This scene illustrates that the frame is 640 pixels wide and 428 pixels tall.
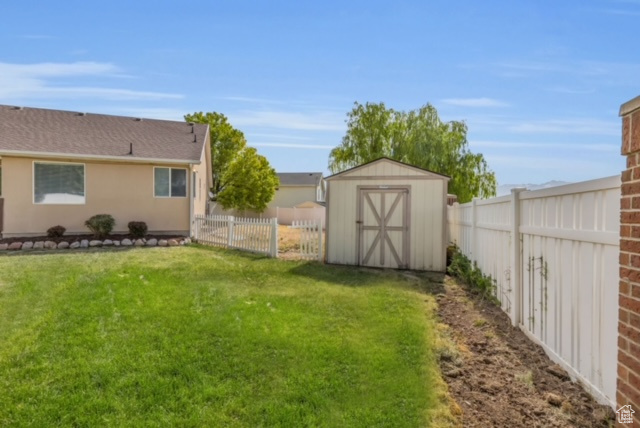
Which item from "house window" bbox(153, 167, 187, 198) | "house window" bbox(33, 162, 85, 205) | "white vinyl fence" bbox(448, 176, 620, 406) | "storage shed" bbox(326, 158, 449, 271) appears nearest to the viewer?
"white vinyl fence" bbox(448, 176, 620, 406)

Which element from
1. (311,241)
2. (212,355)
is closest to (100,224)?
(311,241)

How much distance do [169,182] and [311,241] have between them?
6.70 metres

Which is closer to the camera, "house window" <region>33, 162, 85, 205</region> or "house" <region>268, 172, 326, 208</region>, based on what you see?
"house window" <region>33, 162, 85, 205</region>

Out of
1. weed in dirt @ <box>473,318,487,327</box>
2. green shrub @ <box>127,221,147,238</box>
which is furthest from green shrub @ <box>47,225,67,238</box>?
weed in dirt @ <box>473,318,487,327</box>

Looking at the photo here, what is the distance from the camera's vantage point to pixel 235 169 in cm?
2545

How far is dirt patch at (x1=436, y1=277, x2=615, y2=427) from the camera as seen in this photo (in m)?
3.11

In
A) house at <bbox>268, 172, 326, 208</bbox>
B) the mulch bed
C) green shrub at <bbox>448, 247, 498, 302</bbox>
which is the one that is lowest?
green shrub at <bbox>448, 247, 498, 302</bbox>

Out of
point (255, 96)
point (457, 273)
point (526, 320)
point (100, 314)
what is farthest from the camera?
point (255, 96)

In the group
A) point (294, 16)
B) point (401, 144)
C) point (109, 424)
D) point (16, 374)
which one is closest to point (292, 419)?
point (109, 424)

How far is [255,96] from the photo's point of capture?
16344mm

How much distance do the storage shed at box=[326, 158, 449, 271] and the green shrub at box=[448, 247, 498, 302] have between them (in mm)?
618

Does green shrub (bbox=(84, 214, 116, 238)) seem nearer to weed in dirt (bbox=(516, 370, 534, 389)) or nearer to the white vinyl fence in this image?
the white vinyl fence

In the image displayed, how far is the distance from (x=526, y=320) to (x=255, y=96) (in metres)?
13.8

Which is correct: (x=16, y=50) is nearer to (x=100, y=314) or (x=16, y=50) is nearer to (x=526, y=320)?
(x=100, y=314)
